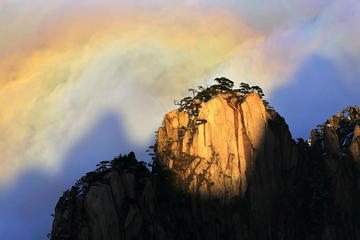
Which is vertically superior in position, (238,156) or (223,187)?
(238,156)

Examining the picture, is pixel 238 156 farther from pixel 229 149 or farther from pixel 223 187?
pixel 223 187

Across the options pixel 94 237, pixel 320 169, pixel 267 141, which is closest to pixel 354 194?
pixel 320 169

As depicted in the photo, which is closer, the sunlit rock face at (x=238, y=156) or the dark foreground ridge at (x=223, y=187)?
the dark foreground ridge at (x=223, y=187)

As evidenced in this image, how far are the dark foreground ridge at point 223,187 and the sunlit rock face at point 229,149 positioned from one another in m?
0.17

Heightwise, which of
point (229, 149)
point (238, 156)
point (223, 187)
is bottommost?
point (223, 187)

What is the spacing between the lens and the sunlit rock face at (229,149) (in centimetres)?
10700

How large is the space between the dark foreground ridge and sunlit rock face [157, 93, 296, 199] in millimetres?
171

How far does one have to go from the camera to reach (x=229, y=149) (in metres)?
109

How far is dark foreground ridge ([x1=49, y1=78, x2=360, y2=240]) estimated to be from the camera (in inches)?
4006

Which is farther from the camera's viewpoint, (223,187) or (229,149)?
(229,149)

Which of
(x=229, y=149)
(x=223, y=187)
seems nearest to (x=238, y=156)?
(x=229, y=149)

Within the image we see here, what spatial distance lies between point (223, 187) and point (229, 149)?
673 centimetres

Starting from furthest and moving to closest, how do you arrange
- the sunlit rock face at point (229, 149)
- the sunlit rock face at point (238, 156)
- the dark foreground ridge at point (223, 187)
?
the sunlit rock face at point (229, 149) < the sunlit rock face at point (238, 156) < the dark foreground ridge at point (223, 187)

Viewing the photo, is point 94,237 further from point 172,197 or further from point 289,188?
point 289,188
